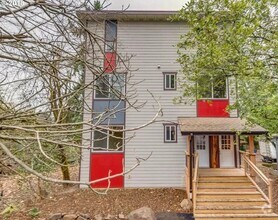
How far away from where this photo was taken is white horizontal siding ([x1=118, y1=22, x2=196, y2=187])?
12000mm

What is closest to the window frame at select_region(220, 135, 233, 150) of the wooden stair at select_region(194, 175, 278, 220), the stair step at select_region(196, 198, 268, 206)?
the wooden stair at select_region(194, 175, 278, 220)

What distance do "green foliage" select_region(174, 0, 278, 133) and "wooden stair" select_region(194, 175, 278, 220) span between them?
305cm

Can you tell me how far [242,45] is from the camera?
7.23 m

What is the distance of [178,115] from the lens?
1240 centimetres

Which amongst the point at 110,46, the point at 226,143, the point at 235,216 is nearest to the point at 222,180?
the point at 235,216

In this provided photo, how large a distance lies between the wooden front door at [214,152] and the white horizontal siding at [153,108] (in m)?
1.38

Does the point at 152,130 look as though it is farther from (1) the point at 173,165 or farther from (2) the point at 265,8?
(2) the point at 265,8

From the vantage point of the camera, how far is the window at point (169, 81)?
495 inches

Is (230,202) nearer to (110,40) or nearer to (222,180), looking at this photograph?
(222,180)

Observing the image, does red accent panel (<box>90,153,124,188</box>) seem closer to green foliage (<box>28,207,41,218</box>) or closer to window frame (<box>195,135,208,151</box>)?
green foliage (<box>28,207,41,218</box>)

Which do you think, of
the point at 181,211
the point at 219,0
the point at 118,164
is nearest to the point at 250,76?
the point at 219,0

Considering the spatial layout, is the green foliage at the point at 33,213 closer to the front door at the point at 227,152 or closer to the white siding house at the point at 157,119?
the white siding house at the point at 157,119

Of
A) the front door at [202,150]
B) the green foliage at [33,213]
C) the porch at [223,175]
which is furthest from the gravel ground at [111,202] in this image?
the front door at [202,150]

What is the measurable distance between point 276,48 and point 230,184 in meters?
5.43
